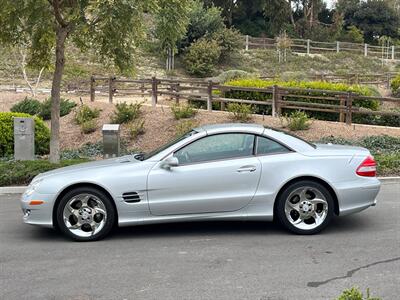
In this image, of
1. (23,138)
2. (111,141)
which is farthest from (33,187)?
(111,141)

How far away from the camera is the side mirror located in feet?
21.6

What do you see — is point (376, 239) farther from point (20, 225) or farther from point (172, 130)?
point (172, 130)

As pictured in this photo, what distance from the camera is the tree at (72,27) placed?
9.55 m

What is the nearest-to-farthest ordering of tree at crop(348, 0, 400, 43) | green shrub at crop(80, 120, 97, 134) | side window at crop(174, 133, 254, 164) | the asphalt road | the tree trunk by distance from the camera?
1. the asphalt road
2. side window at crop(174, 133, 254, 164)
3. the tree trunk
4. green shrub at crop(80, 120, 97, 134)
5. tree at crop(348, 0, 400, 43)

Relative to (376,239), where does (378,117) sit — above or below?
above

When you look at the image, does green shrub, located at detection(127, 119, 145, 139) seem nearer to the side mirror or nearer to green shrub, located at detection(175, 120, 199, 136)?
green shrub, located at detection(175, 120, 199, 136)

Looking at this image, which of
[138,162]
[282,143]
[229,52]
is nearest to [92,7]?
[138,162]

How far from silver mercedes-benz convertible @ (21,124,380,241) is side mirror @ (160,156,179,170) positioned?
0.04 ft

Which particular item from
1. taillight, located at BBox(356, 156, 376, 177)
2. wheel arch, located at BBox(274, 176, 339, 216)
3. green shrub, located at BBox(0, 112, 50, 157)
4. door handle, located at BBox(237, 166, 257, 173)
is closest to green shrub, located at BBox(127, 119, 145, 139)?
green shrub, located at BBox(0, 112, 50, 157)

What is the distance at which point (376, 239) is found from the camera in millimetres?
6559

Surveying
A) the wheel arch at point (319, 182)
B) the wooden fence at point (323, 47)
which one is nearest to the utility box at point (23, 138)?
the wheel arch at point (319, 182)

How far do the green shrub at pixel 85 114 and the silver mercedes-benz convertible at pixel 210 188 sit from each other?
40.9 ft

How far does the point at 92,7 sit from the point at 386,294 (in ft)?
22.1

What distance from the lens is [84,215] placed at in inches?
260
